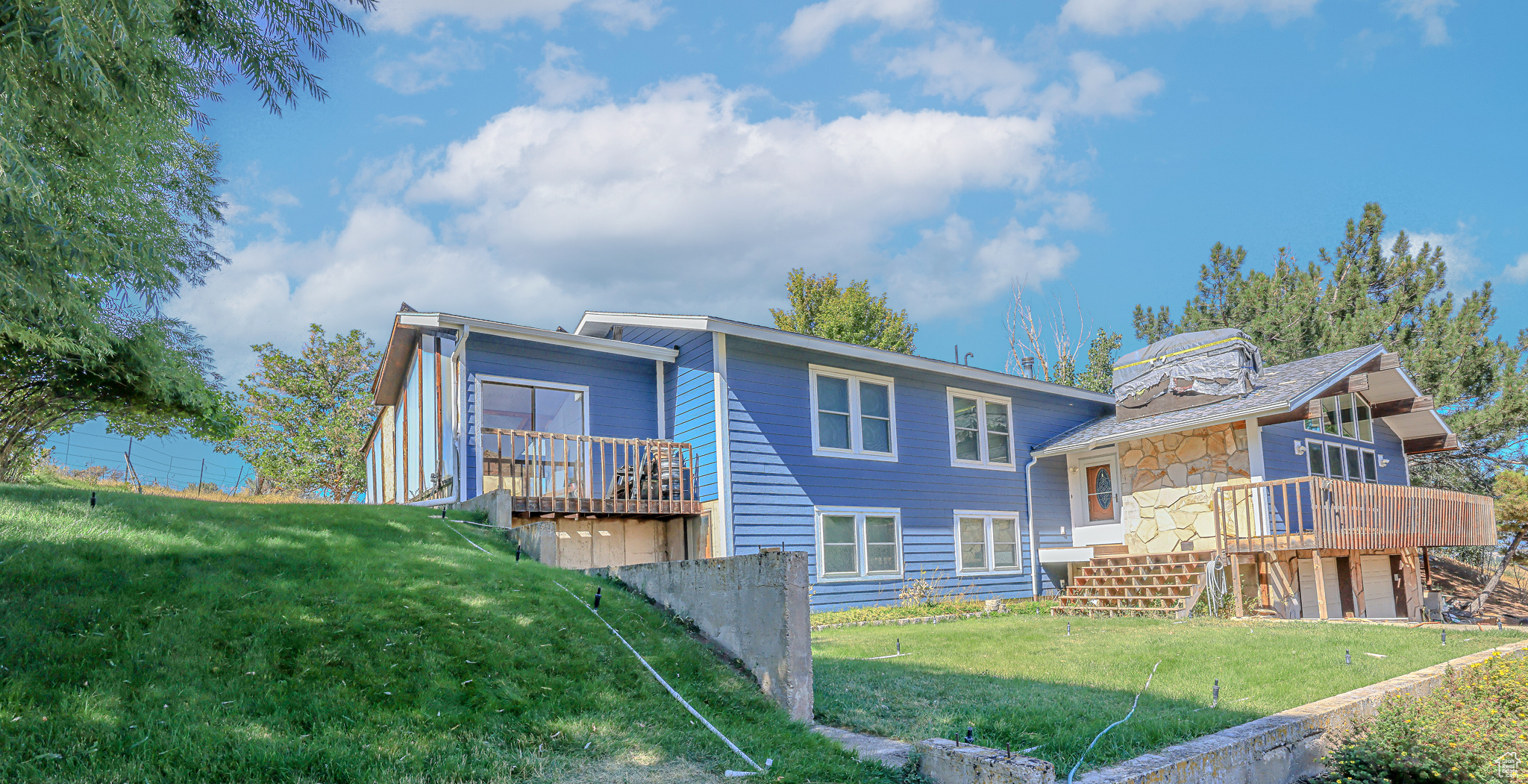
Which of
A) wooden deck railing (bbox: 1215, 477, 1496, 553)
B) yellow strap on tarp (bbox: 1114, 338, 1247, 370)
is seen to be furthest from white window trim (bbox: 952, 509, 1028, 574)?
yellow strap on tarp (bbox: 1114, 338, 1247, 370)

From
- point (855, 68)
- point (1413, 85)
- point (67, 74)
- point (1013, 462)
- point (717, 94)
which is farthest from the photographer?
point (1413, 85)

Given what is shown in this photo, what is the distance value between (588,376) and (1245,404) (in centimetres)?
1095

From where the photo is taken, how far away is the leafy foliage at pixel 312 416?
91.4 feet

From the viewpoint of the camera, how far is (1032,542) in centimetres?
1758

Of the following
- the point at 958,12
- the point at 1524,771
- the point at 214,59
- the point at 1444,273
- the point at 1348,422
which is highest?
the point at 958,12

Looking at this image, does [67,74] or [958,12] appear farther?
[958,12]

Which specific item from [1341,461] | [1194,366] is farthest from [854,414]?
[1341,461]

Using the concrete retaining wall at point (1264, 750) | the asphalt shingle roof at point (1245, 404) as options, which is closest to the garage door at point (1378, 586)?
the asphalt shingle roof at point (1245, 404)

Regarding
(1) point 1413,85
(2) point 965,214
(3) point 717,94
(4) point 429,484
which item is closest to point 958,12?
(3) point 717,94

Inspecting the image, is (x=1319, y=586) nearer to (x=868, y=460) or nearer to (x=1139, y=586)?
(x=1139, y=586)

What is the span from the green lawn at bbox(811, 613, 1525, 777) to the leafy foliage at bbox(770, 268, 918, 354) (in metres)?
17.9

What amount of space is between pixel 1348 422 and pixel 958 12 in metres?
13.7

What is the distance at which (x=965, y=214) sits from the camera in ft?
325

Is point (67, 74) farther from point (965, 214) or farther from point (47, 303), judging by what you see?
point (965, 214)
